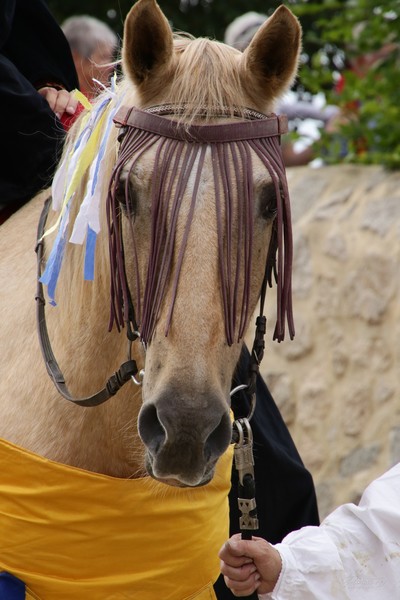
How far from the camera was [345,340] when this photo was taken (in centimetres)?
538

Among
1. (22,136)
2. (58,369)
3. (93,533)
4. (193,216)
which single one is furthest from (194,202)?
(22,136)

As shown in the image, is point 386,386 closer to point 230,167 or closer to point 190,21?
point 230,167

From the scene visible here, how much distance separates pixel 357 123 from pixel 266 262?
3.67m

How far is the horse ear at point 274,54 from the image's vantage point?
233cm

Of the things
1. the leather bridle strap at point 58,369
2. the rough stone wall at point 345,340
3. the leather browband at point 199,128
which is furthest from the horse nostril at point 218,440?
the rough stone wall at point 345,340

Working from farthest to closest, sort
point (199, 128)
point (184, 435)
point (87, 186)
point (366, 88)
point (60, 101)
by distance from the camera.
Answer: point (366, 88) → point (60, 101) → point (87, 186) → point (199, 128) → point (184, 435)

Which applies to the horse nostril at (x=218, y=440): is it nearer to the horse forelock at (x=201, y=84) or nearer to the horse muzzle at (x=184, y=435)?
the horse muzzle at (x=184, y=435)

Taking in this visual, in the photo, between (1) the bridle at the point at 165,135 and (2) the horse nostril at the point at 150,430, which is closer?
(2) the horse nostril at the point at 150,430

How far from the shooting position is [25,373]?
2.60m

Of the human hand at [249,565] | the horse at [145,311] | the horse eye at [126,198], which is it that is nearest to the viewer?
the horse at [145,311]

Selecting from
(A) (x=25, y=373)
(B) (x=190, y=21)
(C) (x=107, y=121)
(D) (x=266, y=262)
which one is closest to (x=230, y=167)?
(D) (x=266, y=262)

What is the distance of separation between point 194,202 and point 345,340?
3.33 metres

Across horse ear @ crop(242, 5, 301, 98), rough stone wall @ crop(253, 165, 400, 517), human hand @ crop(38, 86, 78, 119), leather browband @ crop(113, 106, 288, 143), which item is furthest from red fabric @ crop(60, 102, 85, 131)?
rough stone wall @ crop(253, 165, 400, 517)

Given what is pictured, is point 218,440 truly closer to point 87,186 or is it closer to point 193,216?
point 193,216
